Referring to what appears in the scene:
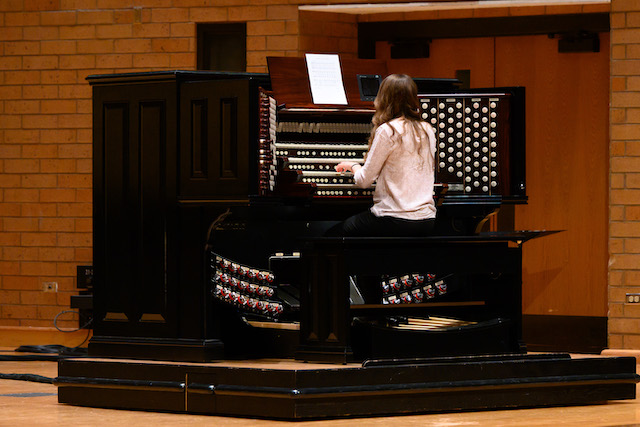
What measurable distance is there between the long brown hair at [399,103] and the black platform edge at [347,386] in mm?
1064

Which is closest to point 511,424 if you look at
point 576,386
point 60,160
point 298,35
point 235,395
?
point 576,386

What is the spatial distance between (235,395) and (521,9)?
403 centimetres

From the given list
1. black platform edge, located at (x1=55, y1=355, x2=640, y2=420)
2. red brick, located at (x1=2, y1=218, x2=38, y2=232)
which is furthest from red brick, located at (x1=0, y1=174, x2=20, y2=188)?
black platform edge, located at (x1=55, y1=355, x2=640, y2=420)

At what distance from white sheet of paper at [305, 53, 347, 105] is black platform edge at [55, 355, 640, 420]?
1357 millimetres

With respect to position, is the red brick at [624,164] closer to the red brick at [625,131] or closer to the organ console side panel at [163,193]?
the red brick at [625,131]

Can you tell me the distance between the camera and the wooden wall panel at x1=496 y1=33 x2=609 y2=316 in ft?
25.9

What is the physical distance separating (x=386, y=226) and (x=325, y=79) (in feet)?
2.86

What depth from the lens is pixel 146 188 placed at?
18.1 feet

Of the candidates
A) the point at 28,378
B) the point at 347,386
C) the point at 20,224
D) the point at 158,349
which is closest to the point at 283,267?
the point at 158,349

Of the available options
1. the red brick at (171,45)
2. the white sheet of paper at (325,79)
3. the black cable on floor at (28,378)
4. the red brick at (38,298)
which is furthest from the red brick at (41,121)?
the white sheet of paper at (325,79)

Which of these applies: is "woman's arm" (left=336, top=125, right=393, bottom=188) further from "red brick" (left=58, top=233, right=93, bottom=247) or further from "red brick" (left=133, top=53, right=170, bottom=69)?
"red brick" (left=58, top=233, right=93, bottom=247)

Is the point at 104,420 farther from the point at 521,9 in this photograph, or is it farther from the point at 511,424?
the point at 521,9

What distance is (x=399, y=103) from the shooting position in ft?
17.4

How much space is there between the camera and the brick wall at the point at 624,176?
280 inches
